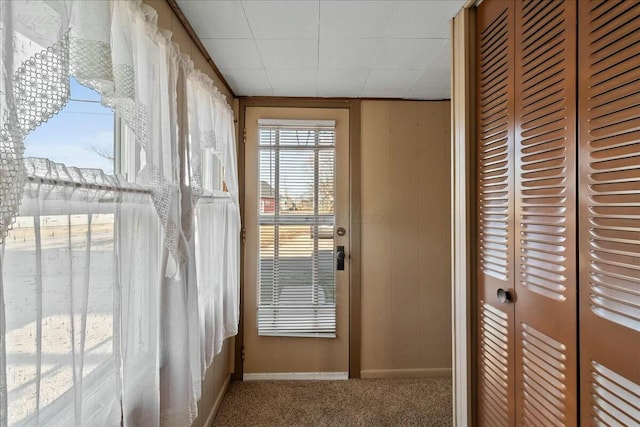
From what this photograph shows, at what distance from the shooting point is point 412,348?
2.63m

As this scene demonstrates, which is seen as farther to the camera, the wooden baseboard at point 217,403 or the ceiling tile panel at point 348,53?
the wooden baseboard at point 217,403

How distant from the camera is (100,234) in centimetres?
86

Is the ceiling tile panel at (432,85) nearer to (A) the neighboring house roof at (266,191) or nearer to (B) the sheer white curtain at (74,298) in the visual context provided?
(A) the neighboring house roof at (266,191)

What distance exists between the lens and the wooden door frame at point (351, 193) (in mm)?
2609

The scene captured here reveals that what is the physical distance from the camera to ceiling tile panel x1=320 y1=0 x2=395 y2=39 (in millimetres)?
1456

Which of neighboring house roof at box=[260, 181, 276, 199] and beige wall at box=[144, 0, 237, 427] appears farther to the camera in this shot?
neighboring house roof at box=[260, 181, 276, 199]

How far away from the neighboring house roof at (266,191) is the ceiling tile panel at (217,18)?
3.76 ft

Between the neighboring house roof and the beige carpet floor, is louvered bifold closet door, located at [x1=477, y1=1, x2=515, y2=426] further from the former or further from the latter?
the neighboring house roof

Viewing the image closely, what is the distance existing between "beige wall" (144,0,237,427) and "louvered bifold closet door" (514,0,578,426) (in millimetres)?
1389

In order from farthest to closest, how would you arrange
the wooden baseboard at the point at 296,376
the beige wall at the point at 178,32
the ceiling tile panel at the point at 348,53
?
the wooden baseboard at the point at 296,376, the ceiling tile panel at the point at 348,53, the beige wall at the point at 178,32

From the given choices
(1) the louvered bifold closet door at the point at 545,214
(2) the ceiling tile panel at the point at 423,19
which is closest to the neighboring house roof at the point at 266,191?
(2) the ceiling tile panel at the point at 423,19

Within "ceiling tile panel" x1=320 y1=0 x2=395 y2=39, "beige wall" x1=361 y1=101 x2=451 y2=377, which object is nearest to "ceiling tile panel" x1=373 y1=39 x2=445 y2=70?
"ceiling tile panel" x1=320 y1=0 x2=395 y2=39

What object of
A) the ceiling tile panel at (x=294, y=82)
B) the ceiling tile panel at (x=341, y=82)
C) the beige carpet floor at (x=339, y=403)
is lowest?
the beige carpet floor at (x=339, y=403)

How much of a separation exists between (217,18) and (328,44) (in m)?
0.59
